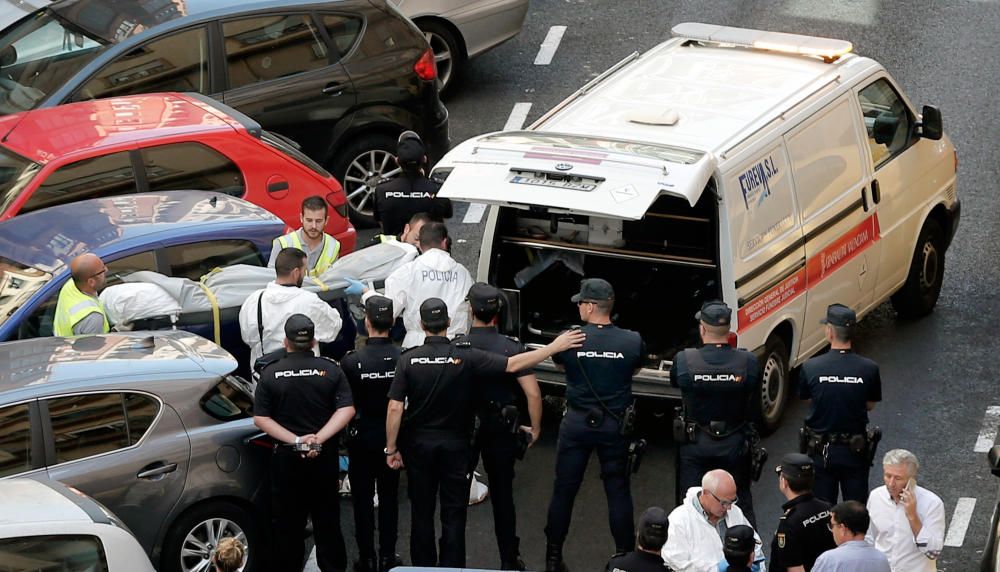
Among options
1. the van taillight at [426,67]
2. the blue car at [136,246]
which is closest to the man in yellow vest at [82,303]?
the blue car at [136,246]

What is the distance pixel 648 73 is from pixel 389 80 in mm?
2663

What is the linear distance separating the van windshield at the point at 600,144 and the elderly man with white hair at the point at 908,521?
2.46 meters

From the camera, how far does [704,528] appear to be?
873 centimetres

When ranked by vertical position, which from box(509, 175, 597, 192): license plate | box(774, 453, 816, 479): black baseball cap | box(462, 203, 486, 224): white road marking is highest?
box(509, 175, 597, 192): license plate

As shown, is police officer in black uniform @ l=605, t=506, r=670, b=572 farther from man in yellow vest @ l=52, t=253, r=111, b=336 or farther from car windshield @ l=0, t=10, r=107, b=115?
car windshield @ l=0, t=10, r=107, b=115

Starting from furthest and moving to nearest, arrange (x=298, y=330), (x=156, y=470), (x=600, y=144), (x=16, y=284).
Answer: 1. (x=600, y=144)
2. (x=16, y=284)
3. (x=298, y=330)
4. (x=156, y=470)

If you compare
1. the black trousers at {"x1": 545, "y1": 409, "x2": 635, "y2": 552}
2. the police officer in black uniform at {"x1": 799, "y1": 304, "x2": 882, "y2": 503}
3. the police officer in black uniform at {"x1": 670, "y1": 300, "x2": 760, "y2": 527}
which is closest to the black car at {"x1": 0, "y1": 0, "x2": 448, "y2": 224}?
the black trousers at {"x1": 545, "y1": 409, "x2": 635, "y2": 552}

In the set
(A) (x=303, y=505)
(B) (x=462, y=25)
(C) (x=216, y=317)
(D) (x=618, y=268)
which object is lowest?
(A) (x=303, y=505)

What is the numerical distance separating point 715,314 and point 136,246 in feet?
12.3

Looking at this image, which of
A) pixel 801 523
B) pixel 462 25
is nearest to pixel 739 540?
pixel 801 523

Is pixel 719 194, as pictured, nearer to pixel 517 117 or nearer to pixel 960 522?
pixel 960 522

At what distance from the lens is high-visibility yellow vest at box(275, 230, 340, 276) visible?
38.1ft

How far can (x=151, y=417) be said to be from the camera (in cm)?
953

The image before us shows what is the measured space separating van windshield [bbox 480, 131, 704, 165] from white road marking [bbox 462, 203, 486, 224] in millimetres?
3487
